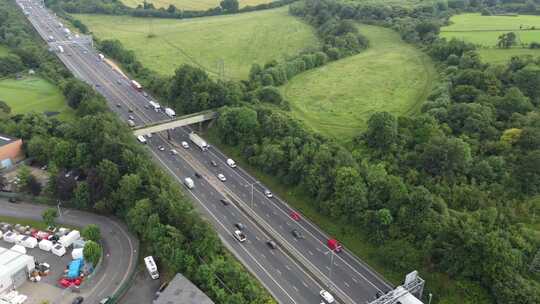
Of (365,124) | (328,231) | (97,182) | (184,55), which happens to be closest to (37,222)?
(97,182)

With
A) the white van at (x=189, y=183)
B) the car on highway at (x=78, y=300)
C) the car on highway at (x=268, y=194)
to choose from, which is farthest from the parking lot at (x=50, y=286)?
the car on highway at (x=268, y=194)

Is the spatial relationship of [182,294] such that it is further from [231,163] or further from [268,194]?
[231,163]

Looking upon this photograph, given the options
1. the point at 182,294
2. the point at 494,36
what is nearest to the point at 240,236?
the point at 182,294

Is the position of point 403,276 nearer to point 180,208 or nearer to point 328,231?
point 328,231

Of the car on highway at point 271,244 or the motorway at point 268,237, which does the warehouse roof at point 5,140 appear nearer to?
the motorway at point 268,237

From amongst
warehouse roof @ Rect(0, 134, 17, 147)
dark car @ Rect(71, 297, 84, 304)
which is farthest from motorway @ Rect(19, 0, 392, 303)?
warehouse roof @ Rect(0, 134, 17, 147)
